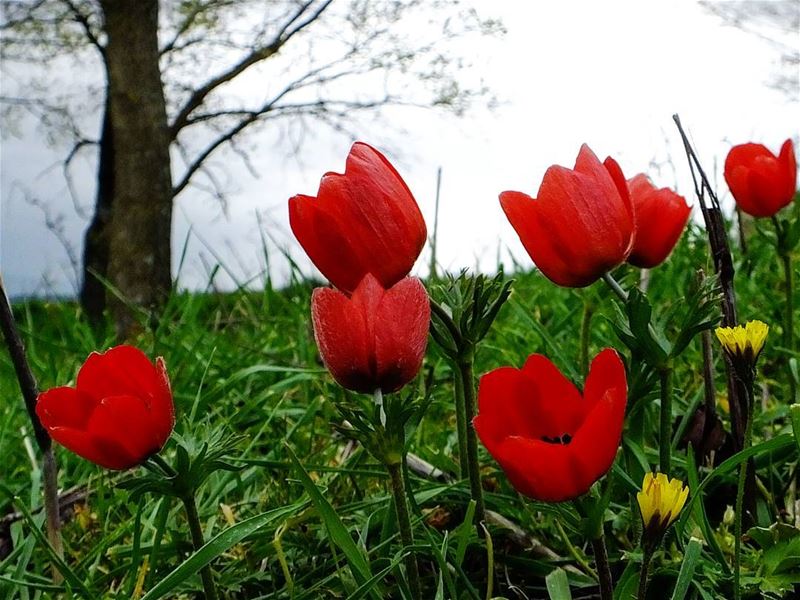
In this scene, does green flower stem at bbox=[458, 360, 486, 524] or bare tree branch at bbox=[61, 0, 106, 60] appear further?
bare tree branch at bbox=[61, 0, 106, 60]

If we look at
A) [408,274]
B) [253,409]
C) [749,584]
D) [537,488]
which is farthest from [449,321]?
[253,409]

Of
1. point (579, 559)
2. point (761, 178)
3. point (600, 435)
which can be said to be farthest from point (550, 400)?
point (761, 178)

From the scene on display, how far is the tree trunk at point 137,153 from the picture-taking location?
7.47 m

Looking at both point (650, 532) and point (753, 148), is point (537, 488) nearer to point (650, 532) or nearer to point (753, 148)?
point (650, 532)

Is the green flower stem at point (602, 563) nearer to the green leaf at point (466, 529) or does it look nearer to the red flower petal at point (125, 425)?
the green leaf at point (466, 529)

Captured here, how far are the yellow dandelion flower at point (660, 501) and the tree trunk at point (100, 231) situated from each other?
28.1 ft

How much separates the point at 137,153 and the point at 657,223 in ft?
22.7

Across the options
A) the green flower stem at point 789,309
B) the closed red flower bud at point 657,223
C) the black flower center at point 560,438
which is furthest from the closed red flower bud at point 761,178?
the black flower center at point 560,438

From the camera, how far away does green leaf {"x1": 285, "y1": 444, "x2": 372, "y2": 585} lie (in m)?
0.89

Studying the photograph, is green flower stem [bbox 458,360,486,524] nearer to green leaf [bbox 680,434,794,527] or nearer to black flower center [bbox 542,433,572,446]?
black flower center [bbox 542,433,572,446]

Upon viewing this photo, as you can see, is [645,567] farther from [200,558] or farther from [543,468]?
[200,558]

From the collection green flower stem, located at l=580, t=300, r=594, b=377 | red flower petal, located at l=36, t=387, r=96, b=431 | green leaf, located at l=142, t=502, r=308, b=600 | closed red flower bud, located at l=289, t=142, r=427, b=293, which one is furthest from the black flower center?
green flower stem, located at l=580, t=300, r=594, b=377

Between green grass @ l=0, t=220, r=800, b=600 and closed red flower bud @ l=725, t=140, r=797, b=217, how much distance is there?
26 cm

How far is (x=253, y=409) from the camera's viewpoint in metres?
2.01
